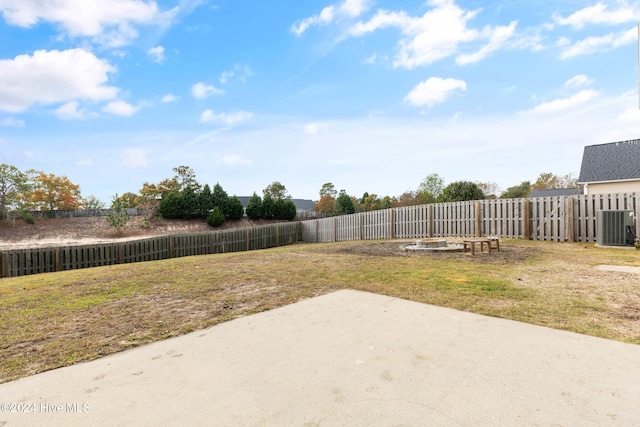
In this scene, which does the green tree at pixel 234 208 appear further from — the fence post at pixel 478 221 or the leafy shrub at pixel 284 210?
the fence post at pixel 478 221

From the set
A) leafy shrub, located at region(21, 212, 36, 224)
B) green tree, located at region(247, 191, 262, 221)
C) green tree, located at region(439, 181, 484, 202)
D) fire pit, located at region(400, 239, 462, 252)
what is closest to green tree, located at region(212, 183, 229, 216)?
green tree, located at region(247, 191, 262, 221)

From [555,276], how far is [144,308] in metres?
6.73

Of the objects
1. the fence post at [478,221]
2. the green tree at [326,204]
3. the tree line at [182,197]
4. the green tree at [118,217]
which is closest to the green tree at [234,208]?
the tree line at [182,197]

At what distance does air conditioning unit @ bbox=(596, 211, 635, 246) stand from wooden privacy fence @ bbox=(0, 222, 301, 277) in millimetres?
16626

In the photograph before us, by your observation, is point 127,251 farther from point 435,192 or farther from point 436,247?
point 435,192

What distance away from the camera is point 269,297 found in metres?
4.44

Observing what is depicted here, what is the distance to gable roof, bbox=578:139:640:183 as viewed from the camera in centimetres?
1834

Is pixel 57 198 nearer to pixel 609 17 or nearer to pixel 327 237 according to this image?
pixel 327 237

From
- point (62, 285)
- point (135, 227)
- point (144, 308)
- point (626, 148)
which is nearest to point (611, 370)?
point (144, 308)

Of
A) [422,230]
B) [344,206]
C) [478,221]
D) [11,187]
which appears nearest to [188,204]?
[11,187]

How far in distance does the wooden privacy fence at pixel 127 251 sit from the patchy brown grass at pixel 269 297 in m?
7.30

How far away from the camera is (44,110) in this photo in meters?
16.8

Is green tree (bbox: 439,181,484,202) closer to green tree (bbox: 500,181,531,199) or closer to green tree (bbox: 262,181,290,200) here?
green tree (bbox: 500,181,531,199)

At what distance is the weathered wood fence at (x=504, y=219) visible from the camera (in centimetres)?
1005
